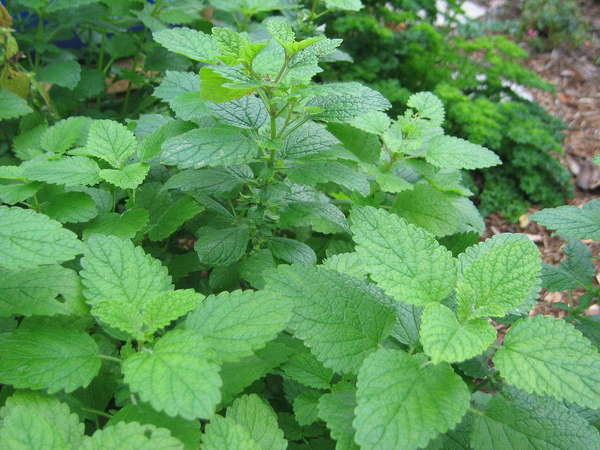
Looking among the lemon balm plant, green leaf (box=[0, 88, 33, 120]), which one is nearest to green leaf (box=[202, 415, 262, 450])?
the lemon balm plant

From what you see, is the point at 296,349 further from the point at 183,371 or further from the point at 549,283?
the point at 549,283

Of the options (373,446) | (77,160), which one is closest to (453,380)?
(373,446)

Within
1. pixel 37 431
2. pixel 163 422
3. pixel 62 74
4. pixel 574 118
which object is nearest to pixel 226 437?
pixel 163 422

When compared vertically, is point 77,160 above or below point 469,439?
above

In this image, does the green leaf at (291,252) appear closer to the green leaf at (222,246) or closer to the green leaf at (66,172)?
the green leaf at (222,246)

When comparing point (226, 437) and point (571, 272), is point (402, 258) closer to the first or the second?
point (226, 437)

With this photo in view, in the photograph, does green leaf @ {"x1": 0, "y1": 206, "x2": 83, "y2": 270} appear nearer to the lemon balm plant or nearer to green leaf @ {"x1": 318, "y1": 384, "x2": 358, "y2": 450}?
the lemon balm plant
